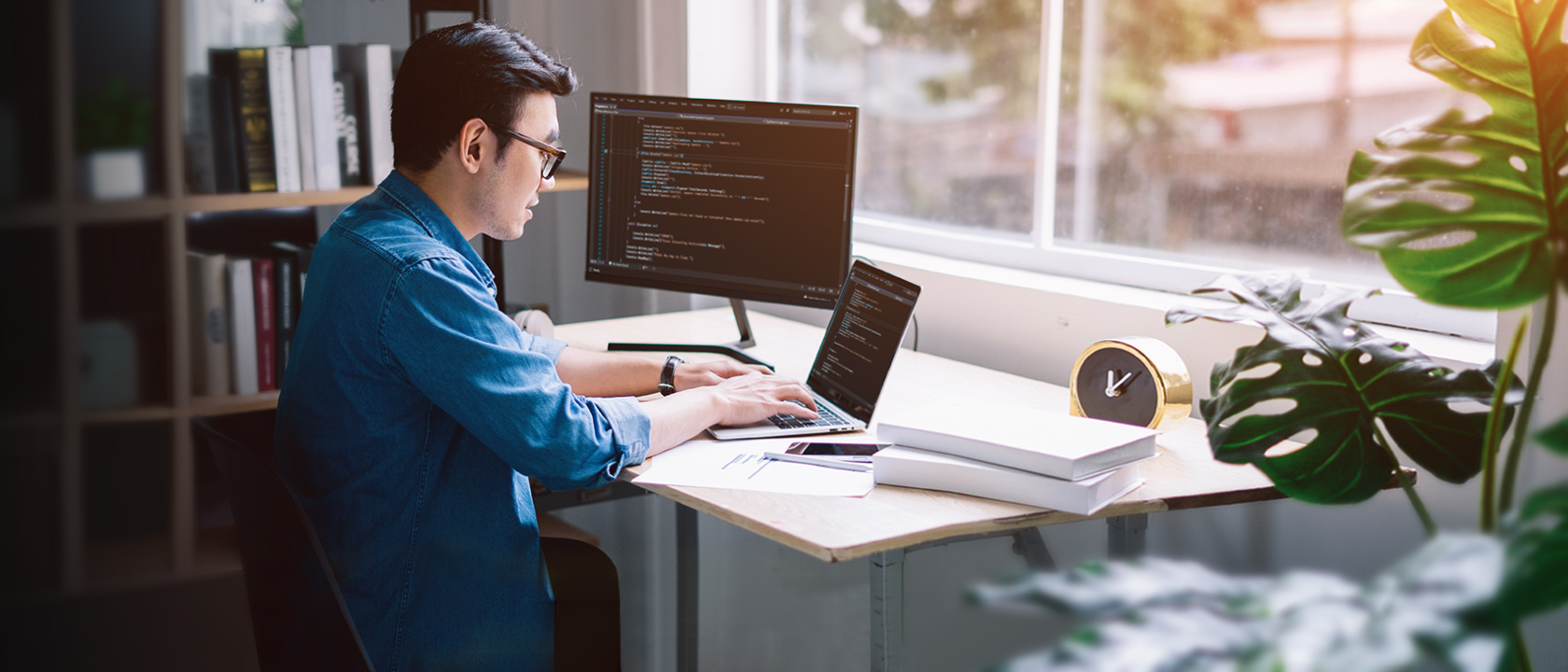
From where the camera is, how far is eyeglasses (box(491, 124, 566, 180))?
57.2 inches

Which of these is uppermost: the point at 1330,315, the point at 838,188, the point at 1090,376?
the point at 838,188

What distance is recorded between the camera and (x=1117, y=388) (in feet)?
4.96

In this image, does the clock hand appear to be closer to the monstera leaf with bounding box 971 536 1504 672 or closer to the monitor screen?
the monitor screen

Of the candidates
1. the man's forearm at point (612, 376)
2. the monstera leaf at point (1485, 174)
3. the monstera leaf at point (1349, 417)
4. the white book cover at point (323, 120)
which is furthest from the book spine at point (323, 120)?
the monstera leaf at point (1485, 174)

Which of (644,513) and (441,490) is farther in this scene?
(644,513)

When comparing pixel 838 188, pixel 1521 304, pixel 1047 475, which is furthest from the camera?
pixel 838 188

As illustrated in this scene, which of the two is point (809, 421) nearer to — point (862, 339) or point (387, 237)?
point (862, 339)

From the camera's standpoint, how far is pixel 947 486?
1294 mm

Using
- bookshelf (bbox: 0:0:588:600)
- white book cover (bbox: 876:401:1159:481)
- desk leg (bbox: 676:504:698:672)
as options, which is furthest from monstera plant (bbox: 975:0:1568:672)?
bookshelf (bbox: 0:0:588:600)

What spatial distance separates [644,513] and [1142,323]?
1380mm

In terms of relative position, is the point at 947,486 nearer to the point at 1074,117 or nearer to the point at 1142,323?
the point at 1142,323

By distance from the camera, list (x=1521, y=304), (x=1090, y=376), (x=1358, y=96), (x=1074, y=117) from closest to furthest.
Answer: (x=1521, y=304)
(x=1090, y=376)
(x=1358, y=96)
(x=1074, y=117)

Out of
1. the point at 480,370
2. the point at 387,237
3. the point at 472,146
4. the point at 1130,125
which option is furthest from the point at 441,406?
the point at 1130,125

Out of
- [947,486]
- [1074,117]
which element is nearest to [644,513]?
[1074,117]
